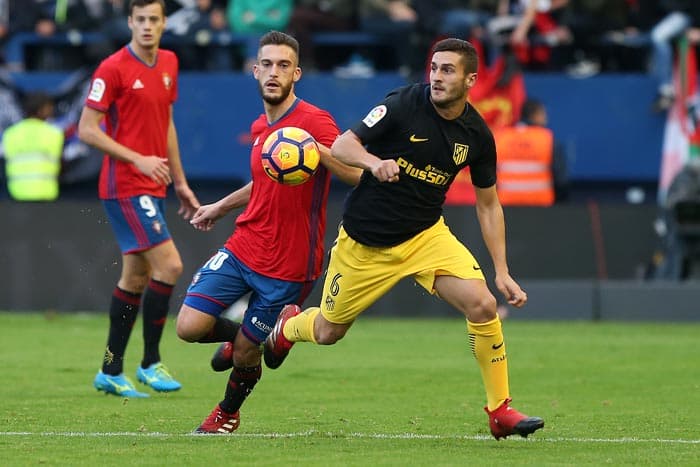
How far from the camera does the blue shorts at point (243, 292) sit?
29.2 feet

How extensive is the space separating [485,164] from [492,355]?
41.0 inches

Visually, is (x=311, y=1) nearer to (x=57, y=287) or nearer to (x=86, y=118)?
(x=57, y=287)

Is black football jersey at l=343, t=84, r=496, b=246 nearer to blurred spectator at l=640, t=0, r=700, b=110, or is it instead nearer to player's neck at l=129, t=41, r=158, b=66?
player's neck at l=129, t=41, r=158, b=66

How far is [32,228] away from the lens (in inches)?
679

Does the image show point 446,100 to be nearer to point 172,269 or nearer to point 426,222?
point 426,222

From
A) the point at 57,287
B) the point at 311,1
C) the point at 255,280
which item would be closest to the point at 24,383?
the point at 255,280

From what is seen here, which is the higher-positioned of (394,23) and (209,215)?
(209,215)

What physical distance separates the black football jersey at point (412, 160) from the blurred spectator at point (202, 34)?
36.4 feet

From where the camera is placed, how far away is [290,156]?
27.6 ft

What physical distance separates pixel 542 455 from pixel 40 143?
1210 centimetres

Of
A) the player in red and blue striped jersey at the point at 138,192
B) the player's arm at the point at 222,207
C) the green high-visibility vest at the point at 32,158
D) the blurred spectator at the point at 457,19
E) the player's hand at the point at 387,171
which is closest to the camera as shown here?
the player's hand at the point at 387,171

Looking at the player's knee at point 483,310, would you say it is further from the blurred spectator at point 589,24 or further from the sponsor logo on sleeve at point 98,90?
the blurred spectator at point 589,24

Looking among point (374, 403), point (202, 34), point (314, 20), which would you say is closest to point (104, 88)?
point (374, 403)

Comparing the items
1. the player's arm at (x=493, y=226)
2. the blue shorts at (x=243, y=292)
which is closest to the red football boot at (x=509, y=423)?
the player's arm at (x=493, y=226)
